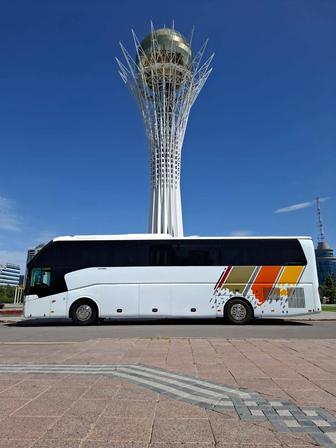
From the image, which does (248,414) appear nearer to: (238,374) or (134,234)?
(238,374)

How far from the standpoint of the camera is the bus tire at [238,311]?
55.0ft

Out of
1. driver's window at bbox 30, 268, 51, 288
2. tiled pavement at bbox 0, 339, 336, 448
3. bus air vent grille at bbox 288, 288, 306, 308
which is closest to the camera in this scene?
tiled pavement at bbox 0, 339, 336, 448

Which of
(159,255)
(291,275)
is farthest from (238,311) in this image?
(159,255)

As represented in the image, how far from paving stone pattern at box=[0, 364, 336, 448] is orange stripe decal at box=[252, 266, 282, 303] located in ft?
36.5

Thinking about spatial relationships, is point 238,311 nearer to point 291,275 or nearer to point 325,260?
point 291,275

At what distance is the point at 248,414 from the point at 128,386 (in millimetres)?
1836

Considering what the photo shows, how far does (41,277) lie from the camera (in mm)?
17172

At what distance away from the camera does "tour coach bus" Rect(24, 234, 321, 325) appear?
16875mm

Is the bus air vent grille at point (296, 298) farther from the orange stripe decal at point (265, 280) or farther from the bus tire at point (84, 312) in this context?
the bus tire at point (84, 312)

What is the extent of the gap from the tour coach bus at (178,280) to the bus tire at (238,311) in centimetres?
4

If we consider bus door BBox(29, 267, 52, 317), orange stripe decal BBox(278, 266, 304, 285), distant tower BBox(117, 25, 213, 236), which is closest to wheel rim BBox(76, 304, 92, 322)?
bus door BBox(29, 267, 52, 317)

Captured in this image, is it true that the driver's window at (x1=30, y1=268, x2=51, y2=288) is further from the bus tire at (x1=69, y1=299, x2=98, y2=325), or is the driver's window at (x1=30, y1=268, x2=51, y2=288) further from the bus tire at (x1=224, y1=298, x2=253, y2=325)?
the bus tire at (x1=224, y1=298, x2=253, y2=325)

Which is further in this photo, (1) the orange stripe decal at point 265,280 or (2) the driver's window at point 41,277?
(2) the driver's window at point 41,277

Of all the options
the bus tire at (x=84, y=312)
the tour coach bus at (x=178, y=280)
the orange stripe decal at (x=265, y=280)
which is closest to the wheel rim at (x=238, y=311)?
the tour coach bus at (x=178, y=280)
